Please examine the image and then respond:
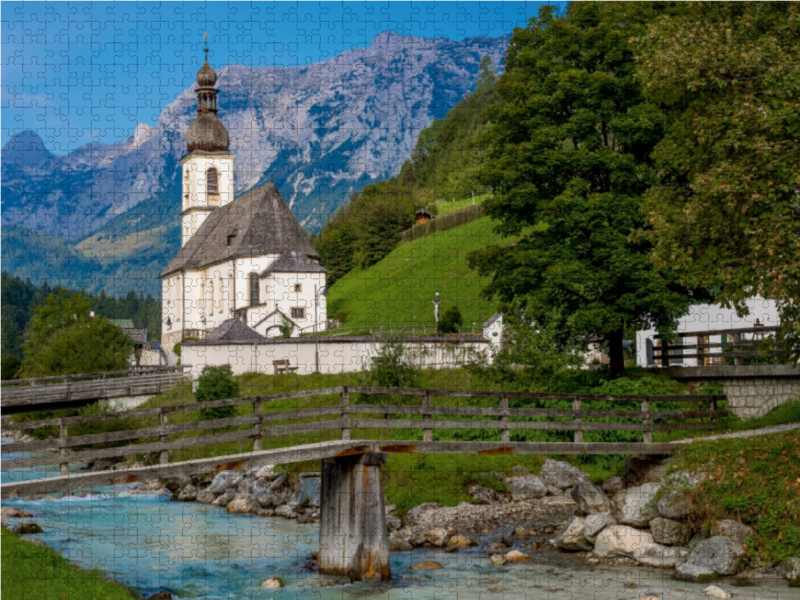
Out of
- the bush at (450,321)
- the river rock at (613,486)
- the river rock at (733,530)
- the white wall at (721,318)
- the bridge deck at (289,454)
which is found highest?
the bush at (450,321)

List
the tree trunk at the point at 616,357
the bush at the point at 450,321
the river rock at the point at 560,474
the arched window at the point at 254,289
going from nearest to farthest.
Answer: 1. the river rock at the point at 560,474
2. the tree trunk at the point at 616,357
3. the bush at the point at 450,321
4. the arched window at the point at 254,289

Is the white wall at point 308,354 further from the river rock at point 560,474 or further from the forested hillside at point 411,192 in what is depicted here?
the forested hillside at point 411,192

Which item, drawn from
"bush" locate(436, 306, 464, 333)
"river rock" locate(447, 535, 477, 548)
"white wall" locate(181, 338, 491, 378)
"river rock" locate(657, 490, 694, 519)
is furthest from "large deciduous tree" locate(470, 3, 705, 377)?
"bush" locate(436, 306, 464, 333)

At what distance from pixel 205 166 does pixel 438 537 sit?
8196cm

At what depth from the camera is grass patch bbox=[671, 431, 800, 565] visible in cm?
1866

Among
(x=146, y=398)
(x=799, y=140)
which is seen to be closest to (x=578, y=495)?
(x=799, y=140)

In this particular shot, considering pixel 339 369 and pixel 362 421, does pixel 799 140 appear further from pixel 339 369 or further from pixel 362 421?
pixel 339 369

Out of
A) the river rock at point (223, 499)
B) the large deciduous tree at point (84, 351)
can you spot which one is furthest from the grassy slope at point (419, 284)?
the river rock at point (223, 499)

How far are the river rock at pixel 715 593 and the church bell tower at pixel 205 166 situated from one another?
8495 centimetres

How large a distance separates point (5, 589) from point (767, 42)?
15.5 m

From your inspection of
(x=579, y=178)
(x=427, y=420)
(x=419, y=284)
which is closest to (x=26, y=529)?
(x=427, y=420)

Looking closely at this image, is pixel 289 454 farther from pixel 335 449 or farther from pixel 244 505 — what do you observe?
pixel 244 505

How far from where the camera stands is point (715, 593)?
16.9 metres

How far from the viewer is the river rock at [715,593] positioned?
16.8 m
